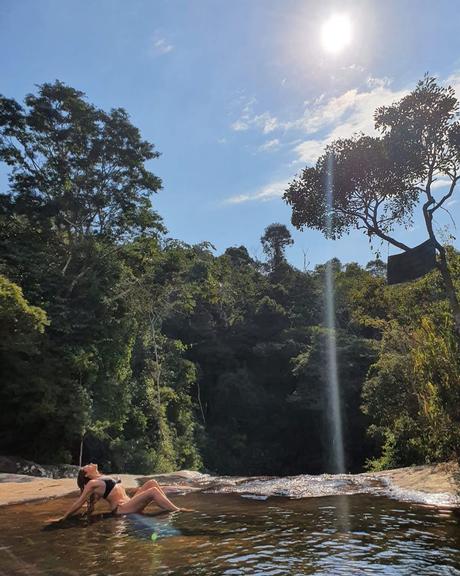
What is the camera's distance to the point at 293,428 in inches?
1235

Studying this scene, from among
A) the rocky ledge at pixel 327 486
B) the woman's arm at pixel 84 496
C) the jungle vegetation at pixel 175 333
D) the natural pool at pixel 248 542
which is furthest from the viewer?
the jungle vegetation at pixel 175 333

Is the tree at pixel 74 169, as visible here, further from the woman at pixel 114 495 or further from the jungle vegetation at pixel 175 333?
the woman at pixel 114 495

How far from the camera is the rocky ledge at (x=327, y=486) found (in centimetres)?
710

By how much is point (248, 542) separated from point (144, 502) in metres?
2.34

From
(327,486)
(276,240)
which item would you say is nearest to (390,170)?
(327,486)

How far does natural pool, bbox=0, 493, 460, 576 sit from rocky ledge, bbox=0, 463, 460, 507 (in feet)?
2.28

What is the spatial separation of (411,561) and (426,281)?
41.4 feet

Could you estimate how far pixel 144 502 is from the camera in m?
6.78

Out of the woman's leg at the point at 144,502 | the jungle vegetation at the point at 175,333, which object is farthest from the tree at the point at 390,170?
the woman's leg at the point at 144,502

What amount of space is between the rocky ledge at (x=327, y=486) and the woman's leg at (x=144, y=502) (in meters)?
1.78

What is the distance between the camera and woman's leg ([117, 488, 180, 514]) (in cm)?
671

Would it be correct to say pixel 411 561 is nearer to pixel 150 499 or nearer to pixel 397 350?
pixel 150 499

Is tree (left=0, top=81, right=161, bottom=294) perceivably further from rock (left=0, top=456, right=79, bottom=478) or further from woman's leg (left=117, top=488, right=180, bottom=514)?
woman's leg (left=117, top=488, right=180, bottom=514)

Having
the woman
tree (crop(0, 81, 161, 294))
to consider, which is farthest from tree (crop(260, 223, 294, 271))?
the woman
